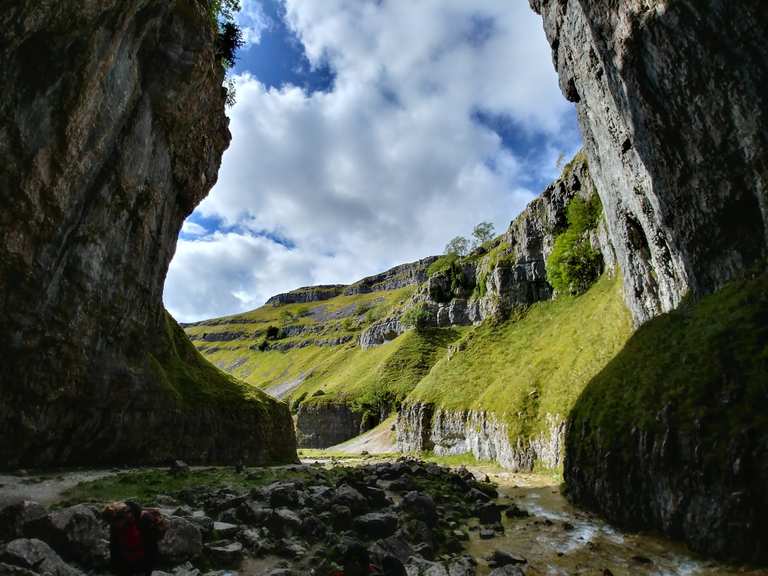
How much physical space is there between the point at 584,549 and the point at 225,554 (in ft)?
41.1

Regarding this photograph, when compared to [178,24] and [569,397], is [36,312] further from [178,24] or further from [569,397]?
[569,397]

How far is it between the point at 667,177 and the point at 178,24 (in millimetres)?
40566

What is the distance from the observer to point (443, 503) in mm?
24297

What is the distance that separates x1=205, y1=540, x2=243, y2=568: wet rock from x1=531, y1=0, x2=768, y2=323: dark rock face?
31675mm

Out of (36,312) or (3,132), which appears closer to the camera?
(3,132)

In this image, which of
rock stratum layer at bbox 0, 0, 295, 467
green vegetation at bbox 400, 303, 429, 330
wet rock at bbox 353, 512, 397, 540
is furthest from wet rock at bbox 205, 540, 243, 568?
green vegetation at bbox 400, 303, 429, 330

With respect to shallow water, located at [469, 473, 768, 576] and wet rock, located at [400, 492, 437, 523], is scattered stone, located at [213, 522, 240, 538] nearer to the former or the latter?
wet rock, located at [400, 492, 437, 523]

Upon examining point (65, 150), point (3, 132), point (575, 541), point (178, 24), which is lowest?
point (575, 541)

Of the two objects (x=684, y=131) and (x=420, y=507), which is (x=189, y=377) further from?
(x=684, y=131)

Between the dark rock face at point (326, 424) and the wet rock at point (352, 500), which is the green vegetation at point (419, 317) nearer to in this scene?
the dark rock face at point (326, 424)

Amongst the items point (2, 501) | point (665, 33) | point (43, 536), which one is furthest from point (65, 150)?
point (665, 33)

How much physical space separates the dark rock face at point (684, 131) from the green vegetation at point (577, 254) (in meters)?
31.9

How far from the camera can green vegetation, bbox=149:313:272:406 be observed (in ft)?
137

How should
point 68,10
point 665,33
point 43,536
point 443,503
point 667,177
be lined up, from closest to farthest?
1. point 43,536
2. point 68,10
3. point 443,503
4. point 665,33
5. point 667,177
